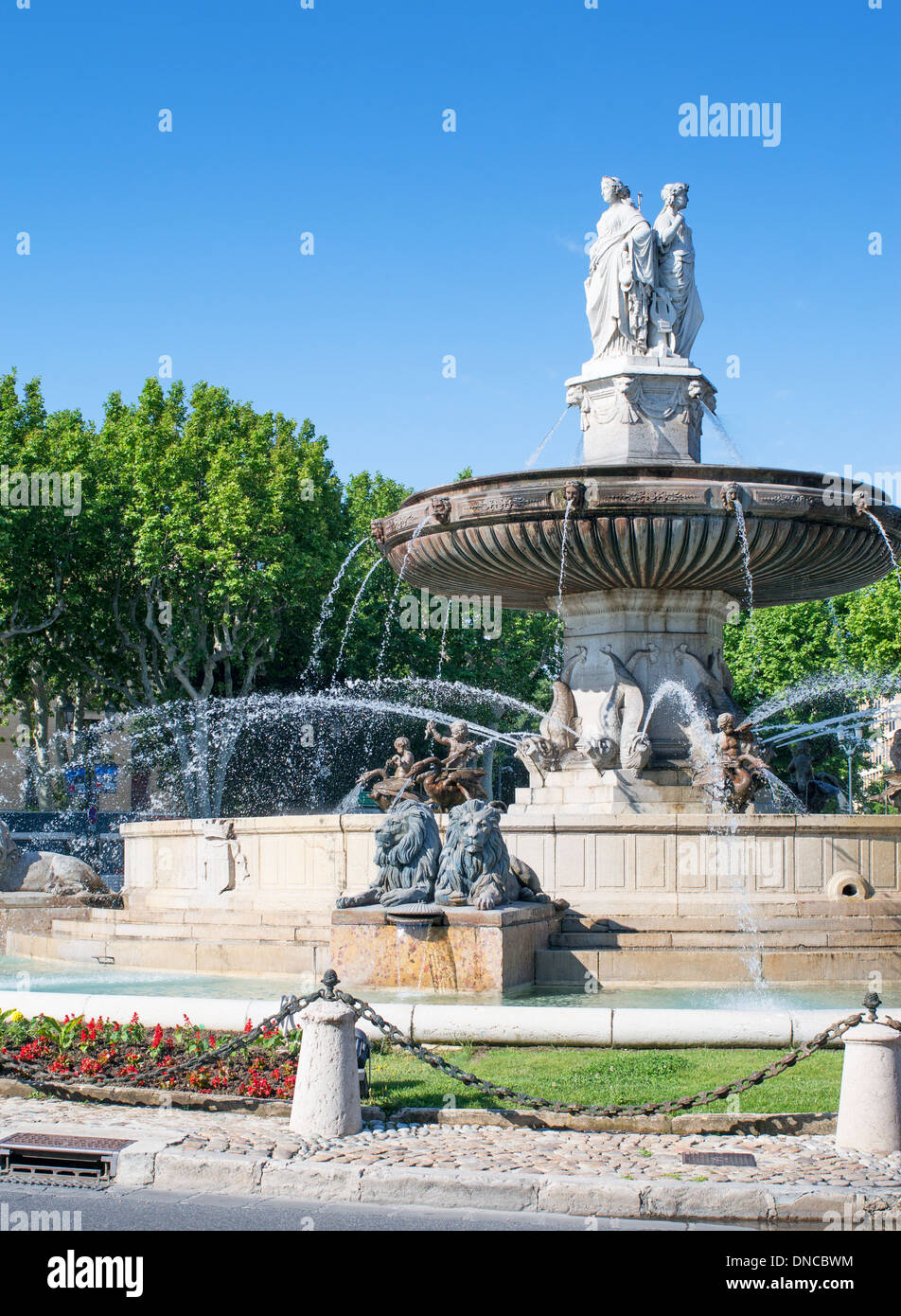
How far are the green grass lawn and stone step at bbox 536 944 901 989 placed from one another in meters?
2.86

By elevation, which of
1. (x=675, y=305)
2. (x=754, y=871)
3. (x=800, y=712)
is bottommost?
(x=754, y=871)

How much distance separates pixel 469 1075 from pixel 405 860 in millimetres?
4579

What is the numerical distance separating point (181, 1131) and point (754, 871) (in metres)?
7.32

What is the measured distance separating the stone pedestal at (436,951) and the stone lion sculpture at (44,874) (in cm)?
683

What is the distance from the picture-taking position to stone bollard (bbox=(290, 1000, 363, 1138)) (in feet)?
22.1

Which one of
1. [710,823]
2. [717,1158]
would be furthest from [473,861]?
[717,1158]

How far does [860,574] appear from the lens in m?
16.8

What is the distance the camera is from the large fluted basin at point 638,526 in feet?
45.7

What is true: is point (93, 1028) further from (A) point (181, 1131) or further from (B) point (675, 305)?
(B) point (675, 305)

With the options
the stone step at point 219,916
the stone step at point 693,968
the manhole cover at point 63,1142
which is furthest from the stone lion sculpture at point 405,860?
the manhole cover at point 63,1142

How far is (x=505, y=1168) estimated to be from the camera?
611 centimetres

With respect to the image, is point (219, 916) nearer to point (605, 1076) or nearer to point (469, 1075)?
point (605, 1076)
